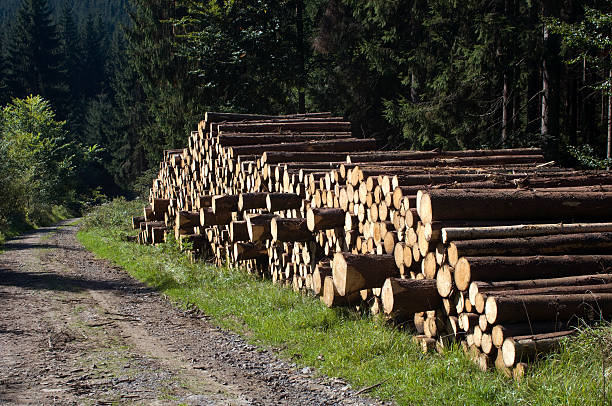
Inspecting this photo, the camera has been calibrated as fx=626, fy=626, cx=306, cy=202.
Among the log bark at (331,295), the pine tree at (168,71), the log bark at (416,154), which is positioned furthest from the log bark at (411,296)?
the pine tree at (168,71)

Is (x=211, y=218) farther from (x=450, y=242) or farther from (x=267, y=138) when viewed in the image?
(x=450, y=242)

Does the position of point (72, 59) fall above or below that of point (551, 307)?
above

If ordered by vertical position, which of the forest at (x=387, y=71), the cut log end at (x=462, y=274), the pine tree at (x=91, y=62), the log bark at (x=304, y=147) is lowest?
the cut log end at (x=462, y=274)

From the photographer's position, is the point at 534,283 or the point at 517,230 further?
the point at 517,230

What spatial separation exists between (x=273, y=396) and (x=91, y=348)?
278 cm

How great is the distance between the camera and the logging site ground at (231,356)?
5312 mm

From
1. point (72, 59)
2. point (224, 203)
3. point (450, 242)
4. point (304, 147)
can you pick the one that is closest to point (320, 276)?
point (450, 242)

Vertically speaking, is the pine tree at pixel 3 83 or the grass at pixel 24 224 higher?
the pine tree at pixel 3 83

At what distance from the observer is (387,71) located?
72.4 feet

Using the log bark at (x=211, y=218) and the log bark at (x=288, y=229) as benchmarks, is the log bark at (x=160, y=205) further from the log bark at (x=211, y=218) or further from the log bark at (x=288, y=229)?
the log bark at (x=288, y=229)

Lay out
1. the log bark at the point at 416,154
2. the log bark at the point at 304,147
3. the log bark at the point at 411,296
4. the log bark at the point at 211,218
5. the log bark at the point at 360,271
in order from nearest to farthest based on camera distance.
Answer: the log bark at the point at 411,296
the log bark at the point at 360,271
the log bark at the point at 416,154
the log bark at the point at 211,218
the log bark at the point at 304,147

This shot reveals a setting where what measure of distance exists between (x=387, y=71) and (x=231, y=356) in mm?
16623

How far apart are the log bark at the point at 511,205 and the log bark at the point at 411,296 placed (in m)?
0.69

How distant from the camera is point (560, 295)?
5.85m
